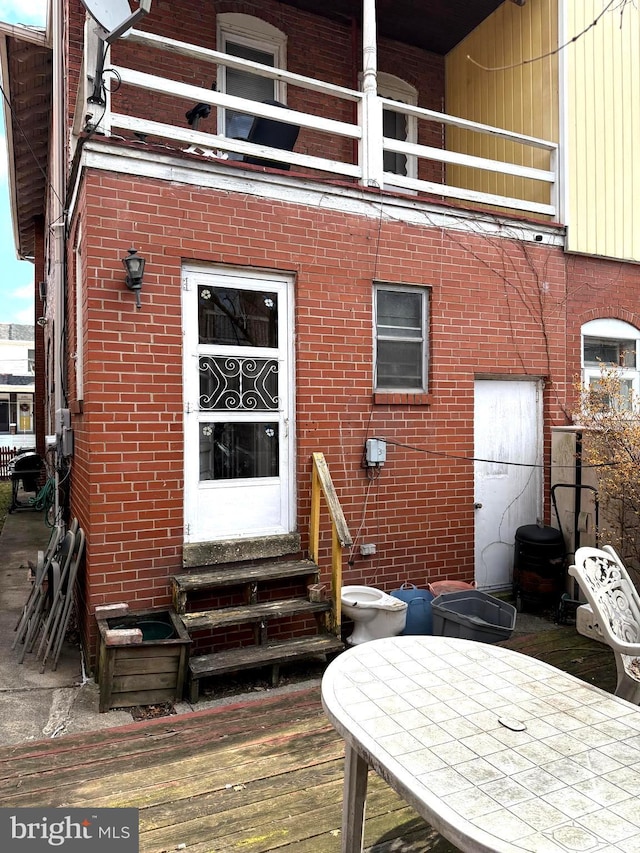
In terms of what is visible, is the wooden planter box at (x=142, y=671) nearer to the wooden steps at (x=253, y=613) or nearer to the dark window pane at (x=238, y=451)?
the wooden steps at (x=253, y=613)

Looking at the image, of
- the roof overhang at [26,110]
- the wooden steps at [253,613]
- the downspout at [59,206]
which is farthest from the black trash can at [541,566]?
the roof overhang at [26,110]

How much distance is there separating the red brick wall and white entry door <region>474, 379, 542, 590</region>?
20 cm

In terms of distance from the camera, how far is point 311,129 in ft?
21.1

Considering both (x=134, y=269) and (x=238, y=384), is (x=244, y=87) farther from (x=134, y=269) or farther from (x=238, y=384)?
(x=238, y=384)

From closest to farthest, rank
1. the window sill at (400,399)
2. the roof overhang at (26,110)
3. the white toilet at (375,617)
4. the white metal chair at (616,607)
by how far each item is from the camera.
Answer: the white metal chair at (616,607)
the white toilet at (375,617)
the window sill at (400,399)
the roof overhang at (26,110)

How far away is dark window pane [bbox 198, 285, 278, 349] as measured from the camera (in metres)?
Answer: 4.82

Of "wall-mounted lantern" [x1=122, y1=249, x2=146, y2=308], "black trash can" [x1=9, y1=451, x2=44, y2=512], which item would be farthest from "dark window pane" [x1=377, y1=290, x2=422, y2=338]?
"black trash can" [x1=9, y1=451, x2=44, y2=512]

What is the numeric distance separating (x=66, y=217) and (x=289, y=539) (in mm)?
4207

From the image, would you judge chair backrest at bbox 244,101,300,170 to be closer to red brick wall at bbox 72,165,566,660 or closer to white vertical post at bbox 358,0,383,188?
white vertical post at bbox 358,0,383,188

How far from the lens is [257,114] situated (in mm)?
4918

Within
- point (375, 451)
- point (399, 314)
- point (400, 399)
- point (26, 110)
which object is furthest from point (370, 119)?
point (26, 110)

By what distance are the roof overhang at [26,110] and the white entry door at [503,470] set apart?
6816 millimetres

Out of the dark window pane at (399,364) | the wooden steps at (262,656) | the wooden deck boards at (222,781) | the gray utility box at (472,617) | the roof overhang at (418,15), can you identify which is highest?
the roof overhang at (418,15)

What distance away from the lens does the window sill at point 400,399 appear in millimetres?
5410
